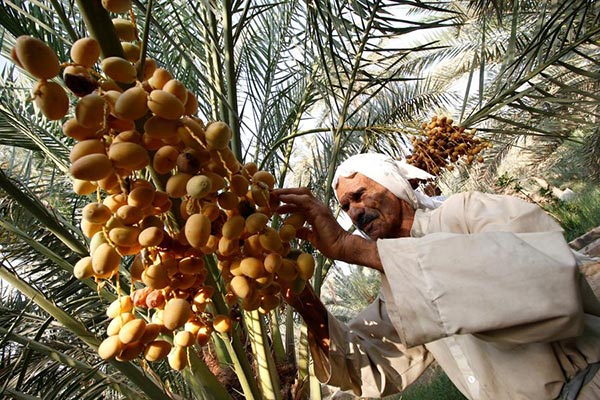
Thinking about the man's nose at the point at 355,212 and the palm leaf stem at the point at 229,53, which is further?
the man's nose at the point at 355,212

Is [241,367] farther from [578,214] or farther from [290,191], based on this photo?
[578,214]

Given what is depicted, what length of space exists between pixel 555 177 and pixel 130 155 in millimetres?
12040

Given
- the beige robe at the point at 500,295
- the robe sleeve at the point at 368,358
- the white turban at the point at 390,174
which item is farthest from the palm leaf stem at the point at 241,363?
the white turban at the point at 390,174

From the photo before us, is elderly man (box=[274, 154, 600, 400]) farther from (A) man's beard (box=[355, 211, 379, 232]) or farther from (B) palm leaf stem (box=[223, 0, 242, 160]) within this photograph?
(B) palm leaf stem (box=[223, 0, 242, 160])

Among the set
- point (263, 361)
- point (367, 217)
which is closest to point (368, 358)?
point (263, 361)

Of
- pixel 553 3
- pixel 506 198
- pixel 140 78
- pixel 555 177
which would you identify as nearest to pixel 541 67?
pixel 553 3

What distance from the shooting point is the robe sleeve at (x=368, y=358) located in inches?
53.3

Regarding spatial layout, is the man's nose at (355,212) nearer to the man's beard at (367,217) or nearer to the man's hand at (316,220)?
the man's beard at (367,217)

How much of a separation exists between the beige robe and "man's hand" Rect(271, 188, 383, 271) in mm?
38

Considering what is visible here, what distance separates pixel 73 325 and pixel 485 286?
0.88m

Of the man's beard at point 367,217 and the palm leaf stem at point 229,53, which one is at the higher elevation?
the palm leaf stem at point 229,53

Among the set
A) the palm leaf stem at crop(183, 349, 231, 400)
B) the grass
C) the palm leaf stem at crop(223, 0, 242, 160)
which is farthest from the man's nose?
the grass

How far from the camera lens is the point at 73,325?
104 cm

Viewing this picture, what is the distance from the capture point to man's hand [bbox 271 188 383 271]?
0.89 meters
